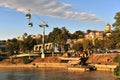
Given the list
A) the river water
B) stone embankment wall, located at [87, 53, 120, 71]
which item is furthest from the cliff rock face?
the river water

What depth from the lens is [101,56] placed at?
133750 millimetres

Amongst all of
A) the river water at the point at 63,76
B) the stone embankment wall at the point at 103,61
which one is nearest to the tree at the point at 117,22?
the river water at the point at 63,76

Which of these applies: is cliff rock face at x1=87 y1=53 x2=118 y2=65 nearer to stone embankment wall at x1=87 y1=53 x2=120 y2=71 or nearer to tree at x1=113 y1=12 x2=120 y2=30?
stone embankment wall at x1=87 y1=53 x2=120 y2=71

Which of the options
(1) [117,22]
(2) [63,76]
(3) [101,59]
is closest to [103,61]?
(3) [101,59]

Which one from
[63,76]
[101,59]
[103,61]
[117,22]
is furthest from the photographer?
[101,59]

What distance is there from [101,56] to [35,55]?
159 feet

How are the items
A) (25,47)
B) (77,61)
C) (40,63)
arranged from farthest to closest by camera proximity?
(25,47) < (40,63) < (77,61)

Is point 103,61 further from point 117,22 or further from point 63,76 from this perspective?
point 63,76

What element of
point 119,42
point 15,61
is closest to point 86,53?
point 15,61

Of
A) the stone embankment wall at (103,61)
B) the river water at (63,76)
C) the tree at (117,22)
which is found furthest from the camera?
the stone embankment wall at (103,61)

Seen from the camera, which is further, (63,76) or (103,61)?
(103,61)

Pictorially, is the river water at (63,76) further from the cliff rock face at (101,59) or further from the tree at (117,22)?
the cliff rock face at (101,59)

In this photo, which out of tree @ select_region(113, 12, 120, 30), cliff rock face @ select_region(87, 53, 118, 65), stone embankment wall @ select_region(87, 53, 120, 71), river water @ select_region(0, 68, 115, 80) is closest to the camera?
river water @ select_region(0, 68, 115, 80)

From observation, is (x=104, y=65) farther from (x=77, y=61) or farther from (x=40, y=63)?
(x=40, y=63)
